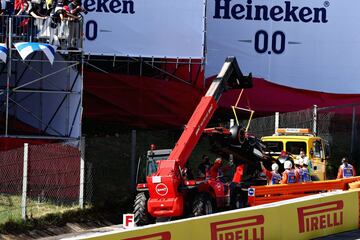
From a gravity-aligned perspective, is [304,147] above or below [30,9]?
below

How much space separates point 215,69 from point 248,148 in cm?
782

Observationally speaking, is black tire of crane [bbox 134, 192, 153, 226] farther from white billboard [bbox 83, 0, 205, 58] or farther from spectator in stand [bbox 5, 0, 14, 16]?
white billboard [bbox 83, 0, 205, 58]

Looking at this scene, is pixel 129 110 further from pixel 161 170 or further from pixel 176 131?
pixel 161 170

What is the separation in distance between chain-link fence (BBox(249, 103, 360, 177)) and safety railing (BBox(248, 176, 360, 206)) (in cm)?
567

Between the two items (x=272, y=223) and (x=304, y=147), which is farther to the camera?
(x=304, y=147)

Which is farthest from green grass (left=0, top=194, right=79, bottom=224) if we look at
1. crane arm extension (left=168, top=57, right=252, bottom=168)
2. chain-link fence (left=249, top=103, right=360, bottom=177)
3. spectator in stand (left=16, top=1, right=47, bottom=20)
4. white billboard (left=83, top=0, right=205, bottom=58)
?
chain-link fence (left=249, top=103, right=360, bottom=177)

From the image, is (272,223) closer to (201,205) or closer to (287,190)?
(201,205)

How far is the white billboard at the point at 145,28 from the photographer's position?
2788 centimetres

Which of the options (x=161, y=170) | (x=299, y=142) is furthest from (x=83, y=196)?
(x=299, y=142)

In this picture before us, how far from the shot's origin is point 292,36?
30469 millimetres

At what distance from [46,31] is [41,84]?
2.48m

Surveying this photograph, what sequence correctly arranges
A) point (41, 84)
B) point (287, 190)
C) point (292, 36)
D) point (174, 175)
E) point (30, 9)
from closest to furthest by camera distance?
point (174, 175), point (287, 190), point (30, 9), point (41, 84), point (292, 36)

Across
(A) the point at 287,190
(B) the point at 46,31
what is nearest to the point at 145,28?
(B) the point at 46,31

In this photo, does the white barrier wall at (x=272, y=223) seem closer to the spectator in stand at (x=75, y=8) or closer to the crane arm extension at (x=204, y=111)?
the crane arm extension at (x=204, y=111)
